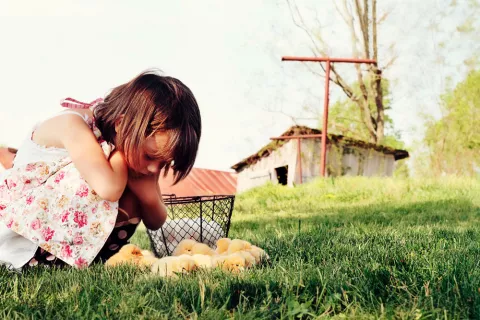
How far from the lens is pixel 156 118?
7.12 feet

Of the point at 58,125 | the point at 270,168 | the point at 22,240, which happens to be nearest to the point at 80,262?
the point at 22,240

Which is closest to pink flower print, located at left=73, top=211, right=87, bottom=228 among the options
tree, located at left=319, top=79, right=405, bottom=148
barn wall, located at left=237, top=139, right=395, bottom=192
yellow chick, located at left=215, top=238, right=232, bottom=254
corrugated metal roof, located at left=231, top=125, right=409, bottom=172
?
yellow chick, located at left=215, top=238, right=232, bottom=254

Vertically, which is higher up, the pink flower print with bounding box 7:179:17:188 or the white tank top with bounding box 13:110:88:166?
the white tank top with bounding box 13:110:88:166

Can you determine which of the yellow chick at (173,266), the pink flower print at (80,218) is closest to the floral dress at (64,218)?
the pink flower print at (80,218)

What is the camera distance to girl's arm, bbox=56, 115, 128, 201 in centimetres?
216

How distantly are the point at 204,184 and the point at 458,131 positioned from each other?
904 centimetres

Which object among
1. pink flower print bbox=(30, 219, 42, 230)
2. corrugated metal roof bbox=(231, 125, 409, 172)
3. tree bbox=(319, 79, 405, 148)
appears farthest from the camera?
tree bbox=(319, 79, 405, 148)

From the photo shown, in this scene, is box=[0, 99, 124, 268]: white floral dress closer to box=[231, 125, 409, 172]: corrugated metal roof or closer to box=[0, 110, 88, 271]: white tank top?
box=[0, 110, 88, 271]: white tank top

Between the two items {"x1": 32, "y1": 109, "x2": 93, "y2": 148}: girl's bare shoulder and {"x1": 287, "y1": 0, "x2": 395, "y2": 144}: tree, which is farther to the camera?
{"x1": 287, "y1": 0, "x2": 395, "y2": 144}: tree

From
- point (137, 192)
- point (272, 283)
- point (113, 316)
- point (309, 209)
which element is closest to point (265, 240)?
point (137, 192)

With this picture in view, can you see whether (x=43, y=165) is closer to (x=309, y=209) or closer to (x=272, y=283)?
(x=272, y=283)

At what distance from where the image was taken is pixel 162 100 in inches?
86.5

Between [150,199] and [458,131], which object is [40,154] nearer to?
[150,199]

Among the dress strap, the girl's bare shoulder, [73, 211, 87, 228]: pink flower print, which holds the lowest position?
[73, 211, 87, 228]: pink flower print
